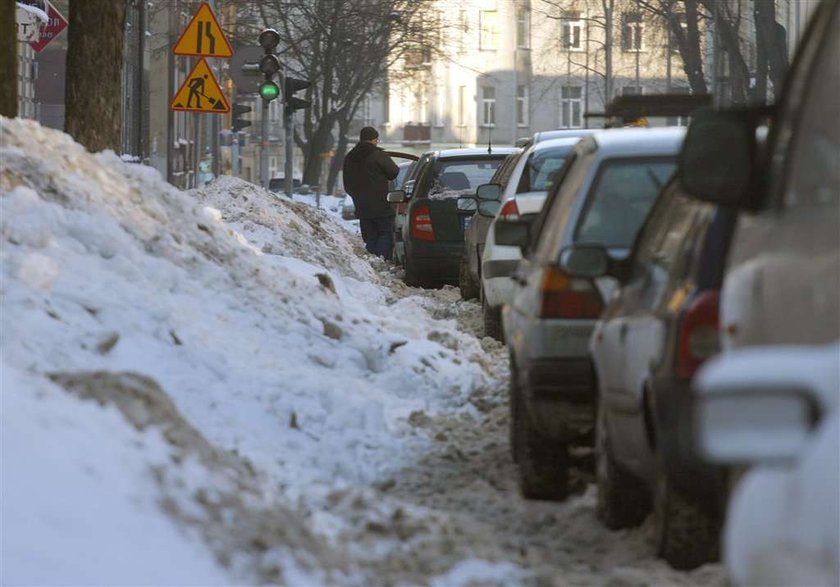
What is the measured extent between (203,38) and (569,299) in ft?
50.1

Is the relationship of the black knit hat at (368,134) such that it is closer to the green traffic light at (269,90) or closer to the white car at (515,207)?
the green traffic light at (269,90)

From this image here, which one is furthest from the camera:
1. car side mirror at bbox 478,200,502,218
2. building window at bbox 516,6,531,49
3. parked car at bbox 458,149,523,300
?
building window at bbox 516,6,531,49

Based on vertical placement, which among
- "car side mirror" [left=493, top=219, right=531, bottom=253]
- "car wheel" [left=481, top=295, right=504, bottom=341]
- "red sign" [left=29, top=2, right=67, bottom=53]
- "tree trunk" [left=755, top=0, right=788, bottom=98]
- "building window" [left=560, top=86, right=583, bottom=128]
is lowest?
"car wheel" [left=481, top=295, right=504, bottom=341]

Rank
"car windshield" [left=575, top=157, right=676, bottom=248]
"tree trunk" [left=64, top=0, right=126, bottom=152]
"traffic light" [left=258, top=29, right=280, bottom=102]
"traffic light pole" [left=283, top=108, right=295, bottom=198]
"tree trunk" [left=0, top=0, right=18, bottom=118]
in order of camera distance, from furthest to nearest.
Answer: "traffic light pole" [left=283, top=108, right=295, bottom=198] → "traffic light" [left=258, top=29, right=280, bottom=102] → "tree trunk" [left=64, top=0, right=126, bottom=152] → "tree trunk" [left=0, top=0, right=18, bottom=118] → "car windshield" [left=575, top=157, right=676, bottom=248]

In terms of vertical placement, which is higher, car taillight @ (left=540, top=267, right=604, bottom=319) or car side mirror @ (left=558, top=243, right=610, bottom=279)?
car side mirror @ (left=558, top=243, right=610, bottom=279)

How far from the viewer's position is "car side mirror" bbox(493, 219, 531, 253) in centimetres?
1005

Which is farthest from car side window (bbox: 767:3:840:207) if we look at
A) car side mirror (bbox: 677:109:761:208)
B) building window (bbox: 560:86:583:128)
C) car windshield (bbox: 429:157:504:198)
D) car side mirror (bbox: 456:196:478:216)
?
building window (bbox: 560:86:583:128)

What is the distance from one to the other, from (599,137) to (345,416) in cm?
184

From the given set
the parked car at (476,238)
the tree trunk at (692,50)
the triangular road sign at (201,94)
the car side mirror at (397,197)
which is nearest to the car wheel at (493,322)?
the parked car at (476,238)

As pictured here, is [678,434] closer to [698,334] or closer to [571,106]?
[698,334]

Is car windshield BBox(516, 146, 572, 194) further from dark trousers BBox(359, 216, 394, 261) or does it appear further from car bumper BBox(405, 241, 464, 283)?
dark trousers BBox(359, 216, 394, 261)

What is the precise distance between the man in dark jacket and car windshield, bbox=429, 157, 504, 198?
3.27m

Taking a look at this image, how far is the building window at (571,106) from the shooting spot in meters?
98.4

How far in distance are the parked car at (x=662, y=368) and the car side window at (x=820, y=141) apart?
1.33m
